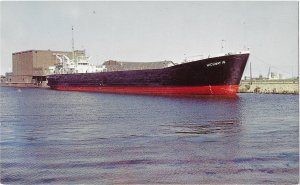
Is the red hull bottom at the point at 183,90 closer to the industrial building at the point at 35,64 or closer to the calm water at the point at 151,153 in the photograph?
the calm water at the point at 151,153

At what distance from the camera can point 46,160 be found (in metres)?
10.6

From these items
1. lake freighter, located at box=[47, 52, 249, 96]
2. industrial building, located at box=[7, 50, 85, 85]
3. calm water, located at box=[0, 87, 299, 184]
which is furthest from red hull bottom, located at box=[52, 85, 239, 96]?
industrial building, located at box=[7, 50, 85, 85]

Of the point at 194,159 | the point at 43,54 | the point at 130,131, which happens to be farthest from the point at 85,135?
the point at 43,54

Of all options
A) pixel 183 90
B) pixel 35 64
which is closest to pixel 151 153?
pixel 183 90

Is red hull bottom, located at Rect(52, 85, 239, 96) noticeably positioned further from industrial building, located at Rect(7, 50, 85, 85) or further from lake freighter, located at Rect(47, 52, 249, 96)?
industrial building, located at Rect(7, 50, 85, 85)

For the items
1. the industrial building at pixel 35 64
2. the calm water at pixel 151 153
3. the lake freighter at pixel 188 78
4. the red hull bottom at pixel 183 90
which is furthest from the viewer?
the industrial building at pixel 35 64

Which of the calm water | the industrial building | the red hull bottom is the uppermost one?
the industrial building

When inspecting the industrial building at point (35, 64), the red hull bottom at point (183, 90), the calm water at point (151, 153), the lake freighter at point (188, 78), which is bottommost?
the calm water at point (151, 153)

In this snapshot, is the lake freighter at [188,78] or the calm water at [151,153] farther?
the lake freighter at [188,78]

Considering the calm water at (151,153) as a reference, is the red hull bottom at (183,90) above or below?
above

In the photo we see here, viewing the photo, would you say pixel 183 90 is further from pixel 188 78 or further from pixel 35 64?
pixel 35 64

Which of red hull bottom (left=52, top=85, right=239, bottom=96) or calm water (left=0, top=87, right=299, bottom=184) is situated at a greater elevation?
red hull bottom (left=52, top=85, right=239, bottom=96)

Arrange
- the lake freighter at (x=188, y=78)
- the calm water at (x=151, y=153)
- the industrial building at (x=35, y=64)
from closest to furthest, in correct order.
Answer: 1. the calm water at (x=151, y=153)
2. the lake freighter at (x=188, y=78)
3. the industrial building at (x=35, y=64)

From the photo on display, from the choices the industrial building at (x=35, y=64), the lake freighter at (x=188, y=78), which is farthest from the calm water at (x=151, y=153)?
the industrial building at (x=35, y=64)
